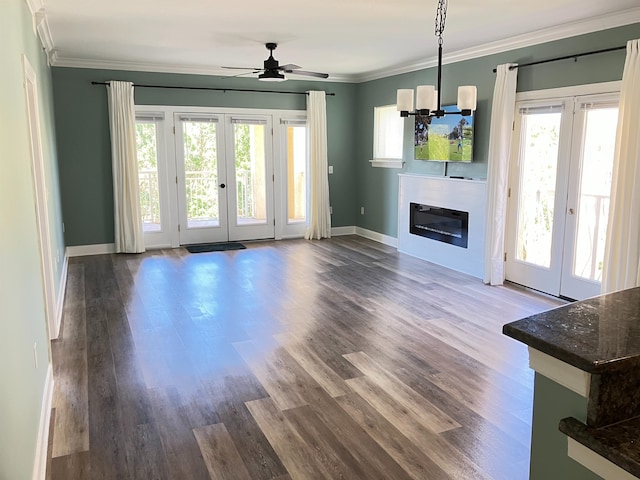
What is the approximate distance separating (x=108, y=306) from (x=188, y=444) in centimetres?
272

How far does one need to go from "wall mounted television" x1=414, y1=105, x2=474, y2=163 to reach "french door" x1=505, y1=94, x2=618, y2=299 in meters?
0.66

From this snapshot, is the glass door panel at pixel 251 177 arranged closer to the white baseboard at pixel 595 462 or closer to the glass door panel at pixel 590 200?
the glass door panel at pixel 590 200

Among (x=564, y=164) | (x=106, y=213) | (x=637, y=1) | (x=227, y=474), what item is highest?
(x=637, y=1)

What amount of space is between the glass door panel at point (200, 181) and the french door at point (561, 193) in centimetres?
434

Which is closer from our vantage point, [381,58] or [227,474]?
[227,474]

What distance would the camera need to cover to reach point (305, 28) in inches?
194

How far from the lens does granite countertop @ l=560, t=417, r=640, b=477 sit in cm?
106

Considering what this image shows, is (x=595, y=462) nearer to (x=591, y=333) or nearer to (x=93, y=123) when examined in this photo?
(x=591, y=333)

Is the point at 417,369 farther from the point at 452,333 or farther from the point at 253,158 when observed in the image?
the point at 253,158

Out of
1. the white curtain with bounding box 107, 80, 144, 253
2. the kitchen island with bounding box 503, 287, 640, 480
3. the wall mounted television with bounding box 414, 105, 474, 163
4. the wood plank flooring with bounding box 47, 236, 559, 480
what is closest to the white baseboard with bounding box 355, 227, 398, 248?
the wall mounted television with bounding box 414, 105, 474, 163

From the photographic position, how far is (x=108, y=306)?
5027mm

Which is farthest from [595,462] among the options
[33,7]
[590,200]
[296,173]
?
[296,173]

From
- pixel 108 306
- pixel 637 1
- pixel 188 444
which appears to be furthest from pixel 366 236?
pixel 188 444

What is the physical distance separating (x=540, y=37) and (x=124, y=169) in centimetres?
542
